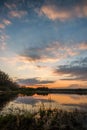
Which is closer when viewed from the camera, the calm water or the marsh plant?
the marsh plant

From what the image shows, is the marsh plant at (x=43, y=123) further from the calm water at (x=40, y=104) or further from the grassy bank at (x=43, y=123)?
the calm water at (x=40, y=104)

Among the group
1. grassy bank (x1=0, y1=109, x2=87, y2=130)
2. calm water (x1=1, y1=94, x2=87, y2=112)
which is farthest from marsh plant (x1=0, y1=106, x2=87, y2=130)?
calm water (x1=1, y1=94, x2=87, y2=112)

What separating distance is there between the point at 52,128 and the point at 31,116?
155 inches

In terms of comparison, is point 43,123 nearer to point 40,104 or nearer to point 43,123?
point 43,123

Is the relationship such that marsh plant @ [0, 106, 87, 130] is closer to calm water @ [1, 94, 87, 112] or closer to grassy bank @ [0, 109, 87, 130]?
grassy bank @ [0, 109, 87, 130]

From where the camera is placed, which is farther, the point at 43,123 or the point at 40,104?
the point at 40,104

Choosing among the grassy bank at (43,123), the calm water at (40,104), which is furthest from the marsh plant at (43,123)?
the calm water at (40,104)

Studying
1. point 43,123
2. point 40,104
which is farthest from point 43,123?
point 40,104

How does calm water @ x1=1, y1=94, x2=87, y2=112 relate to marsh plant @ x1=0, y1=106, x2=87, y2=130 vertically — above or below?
above

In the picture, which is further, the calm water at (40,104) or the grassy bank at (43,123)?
the calm water at (40,104)

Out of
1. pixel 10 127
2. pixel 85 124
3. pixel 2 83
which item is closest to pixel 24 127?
pixel 10 127

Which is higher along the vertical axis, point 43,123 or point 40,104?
point 40,104

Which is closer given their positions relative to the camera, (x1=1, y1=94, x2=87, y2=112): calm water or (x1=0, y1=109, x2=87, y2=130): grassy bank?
(x1=0, y1=109, x2=87, y2=130): grassy bank

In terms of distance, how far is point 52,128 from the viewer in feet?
56.0
